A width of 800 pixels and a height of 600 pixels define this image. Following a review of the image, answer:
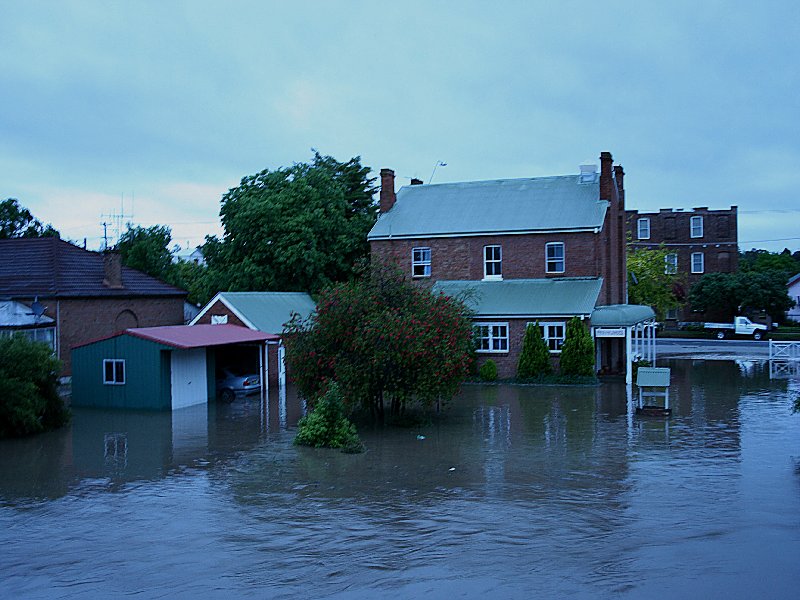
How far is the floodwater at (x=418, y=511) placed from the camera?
10711mm

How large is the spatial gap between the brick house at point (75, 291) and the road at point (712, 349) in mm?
27471

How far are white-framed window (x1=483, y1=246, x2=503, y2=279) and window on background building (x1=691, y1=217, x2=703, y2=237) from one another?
31.4 metres

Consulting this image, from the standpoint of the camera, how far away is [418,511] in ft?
46.2

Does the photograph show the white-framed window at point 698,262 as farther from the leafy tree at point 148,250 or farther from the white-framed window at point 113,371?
the white-framed window at point 113,371

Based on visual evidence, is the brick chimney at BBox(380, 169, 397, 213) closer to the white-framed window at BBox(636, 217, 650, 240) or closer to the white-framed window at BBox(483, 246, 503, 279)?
the white-framed window at BBox(483, 246, 503, 279)

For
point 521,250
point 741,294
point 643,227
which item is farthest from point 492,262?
point 643,227

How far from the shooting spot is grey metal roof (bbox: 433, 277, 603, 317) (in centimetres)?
3325

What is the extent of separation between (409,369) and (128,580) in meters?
11.5

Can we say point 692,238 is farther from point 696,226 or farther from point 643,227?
point 643,227

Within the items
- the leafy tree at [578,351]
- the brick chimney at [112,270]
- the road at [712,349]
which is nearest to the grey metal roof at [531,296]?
the leafy tree at [578,351]

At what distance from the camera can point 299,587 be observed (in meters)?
10.6

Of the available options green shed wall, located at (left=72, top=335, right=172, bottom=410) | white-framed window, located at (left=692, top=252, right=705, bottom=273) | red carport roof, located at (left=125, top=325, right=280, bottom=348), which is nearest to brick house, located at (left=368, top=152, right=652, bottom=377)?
red carport roof, located at (left=125, top=325, right=280, bottom=348)

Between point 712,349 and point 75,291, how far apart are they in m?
35.7

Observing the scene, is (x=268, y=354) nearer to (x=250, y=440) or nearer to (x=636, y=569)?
(x=250, y=440)
